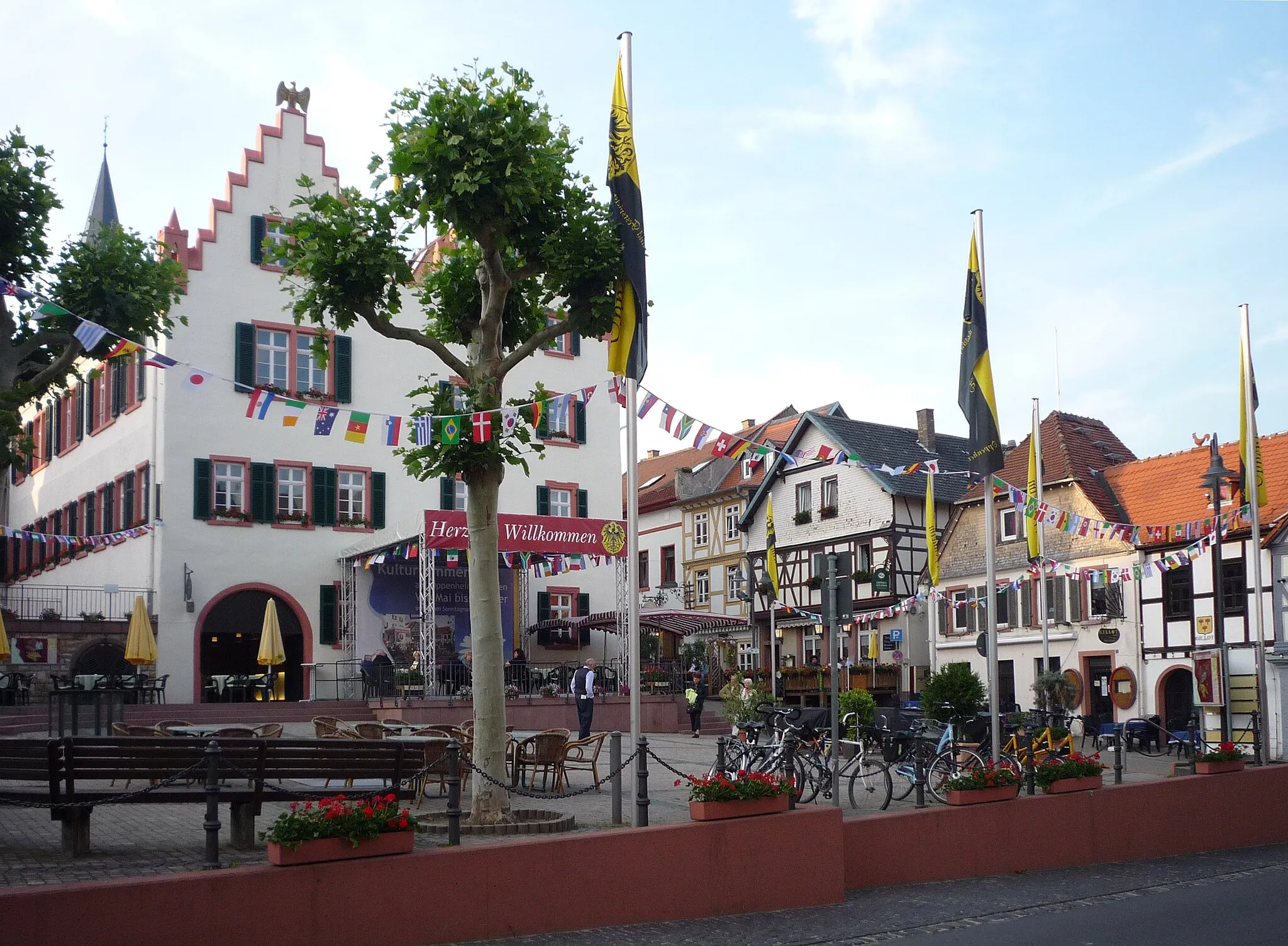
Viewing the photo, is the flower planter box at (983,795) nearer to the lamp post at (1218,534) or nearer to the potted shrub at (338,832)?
the potted shrub at (338,832)

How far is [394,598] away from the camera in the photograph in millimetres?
33281

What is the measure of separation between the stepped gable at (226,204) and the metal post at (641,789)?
77.0 ft

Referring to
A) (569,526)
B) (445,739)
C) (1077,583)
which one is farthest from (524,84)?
(1077,583)

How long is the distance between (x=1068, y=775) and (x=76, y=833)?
30.4 ft

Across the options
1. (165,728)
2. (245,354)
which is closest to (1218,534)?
(165,728)

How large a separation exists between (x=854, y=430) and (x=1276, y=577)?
60.8 feet

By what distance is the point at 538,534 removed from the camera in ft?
101

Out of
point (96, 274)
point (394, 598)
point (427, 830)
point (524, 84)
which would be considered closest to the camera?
point (427, 830)

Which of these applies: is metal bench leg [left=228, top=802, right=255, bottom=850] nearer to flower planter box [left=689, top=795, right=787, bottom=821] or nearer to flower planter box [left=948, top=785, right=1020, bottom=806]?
flower planter box [left=689, top=795, right=787, bottom=821]

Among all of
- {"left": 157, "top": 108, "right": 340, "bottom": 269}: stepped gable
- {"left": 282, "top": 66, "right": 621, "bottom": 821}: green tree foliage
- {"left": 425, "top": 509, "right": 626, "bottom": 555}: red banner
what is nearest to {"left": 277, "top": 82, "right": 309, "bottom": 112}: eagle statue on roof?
{"left": 157, "top": 108, "right": 340, "bottom": 269}: stepped gable

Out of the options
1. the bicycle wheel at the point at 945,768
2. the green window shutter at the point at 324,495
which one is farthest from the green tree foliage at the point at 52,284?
the green window shutter at the point at 324,495

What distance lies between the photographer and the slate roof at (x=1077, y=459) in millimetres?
37812

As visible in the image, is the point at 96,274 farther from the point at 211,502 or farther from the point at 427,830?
the point at 211,502

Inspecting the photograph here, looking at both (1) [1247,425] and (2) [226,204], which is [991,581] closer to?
(1) [1247,425]
